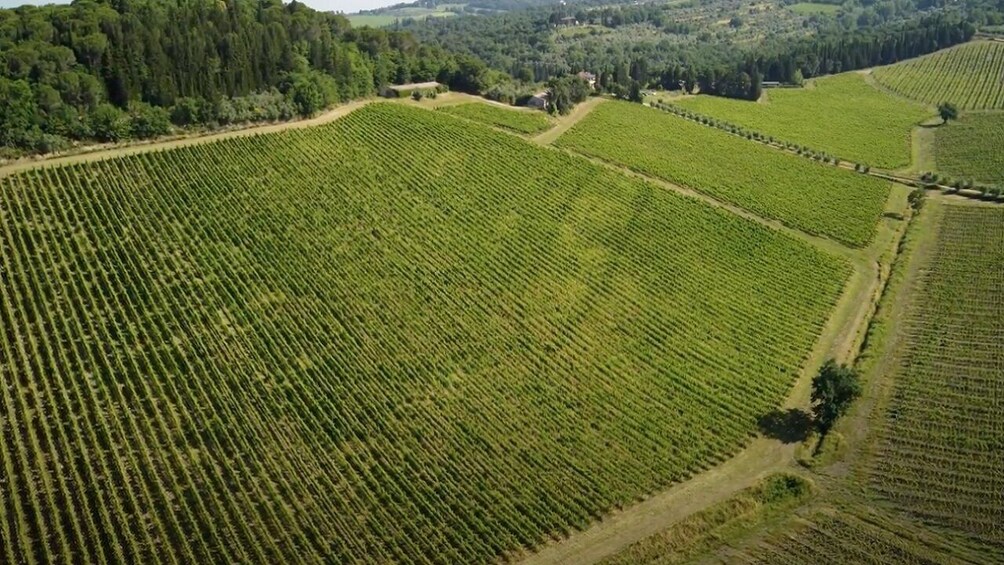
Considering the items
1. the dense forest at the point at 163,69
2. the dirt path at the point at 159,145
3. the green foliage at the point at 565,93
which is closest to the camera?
the dirt path at the point at 159,145

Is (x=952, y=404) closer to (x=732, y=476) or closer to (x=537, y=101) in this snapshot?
(x=732, y=476)

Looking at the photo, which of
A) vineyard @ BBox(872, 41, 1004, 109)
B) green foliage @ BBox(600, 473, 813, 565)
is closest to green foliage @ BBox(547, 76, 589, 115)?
green foliage @ BBox(600, 473, 813, 565)

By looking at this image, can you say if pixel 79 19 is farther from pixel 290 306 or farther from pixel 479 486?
pixel 479 486

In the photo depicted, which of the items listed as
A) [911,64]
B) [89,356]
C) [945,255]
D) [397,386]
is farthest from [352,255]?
[911,64]

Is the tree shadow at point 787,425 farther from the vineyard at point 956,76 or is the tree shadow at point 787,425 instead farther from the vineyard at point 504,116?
the vineyard at point 956,76

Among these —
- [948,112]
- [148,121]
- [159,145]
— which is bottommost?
[948,112]

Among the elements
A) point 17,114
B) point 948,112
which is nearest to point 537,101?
point 17,114

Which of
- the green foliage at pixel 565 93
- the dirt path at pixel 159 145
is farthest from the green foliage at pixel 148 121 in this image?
the green foliage at pixel 565 93
